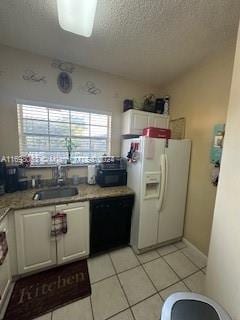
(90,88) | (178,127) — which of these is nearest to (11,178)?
(90,88)

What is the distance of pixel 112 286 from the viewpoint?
162cm

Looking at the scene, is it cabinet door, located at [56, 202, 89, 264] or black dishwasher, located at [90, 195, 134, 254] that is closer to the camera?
cabinet door, located at [56, 202, 89, 264]

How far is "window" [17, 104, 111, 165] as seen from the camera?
6.82ft

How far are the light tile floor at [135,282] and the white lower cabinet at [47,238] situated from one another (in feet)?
1.22

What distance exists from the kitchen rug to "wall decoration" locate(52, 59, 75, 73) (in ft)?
8.58

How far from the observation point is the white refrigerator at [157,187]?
1.94 meters

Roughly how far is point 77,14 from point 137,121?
4.88 ft

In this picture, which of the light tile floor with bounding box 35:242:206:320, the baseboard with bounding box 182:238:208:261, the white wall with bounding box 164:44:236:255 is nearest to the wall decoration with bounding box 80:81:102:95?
the white wall with bounding box 164:44:236:255

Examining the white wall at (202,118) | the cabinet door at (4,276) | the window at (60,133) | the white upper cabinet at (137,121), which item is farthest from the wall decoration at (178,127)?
the cabinet door at (4,276)

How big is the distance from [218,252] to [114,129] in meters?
2.07

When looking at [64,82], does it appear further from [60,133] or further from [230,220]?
[230,220]

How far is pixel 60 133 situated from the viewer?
7.42 feet

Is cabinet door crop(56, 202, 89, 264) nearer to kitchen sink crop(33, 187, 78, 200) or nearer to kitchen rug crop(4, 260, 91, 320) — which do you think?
kitchen rug crop(4, 260, 91, 320)

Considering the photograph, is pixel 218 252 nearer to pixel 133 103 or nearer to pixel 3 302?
pixel 3 302
